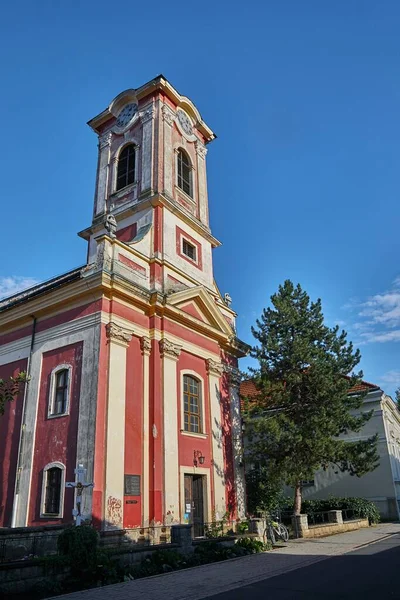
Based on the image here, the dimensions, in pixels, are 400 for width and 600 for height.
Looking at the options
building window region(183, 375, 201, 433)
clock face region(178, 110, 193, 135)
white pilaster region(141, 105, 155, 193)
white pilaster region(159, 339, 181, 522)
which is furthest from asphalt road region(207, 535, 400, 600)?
clock face region(178, 110, 193, 135)

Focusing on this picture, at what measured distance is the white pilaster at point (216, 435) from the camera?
770 inches

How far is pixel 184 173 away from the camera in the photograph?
1017 inches

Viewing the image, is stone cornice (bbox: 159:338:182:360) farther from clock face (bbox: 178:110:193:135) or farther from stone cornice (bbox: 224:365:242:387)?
clock face (bbox: 178:110:193:135)

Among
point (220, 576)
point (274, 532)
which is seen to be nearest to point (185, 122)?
point (274, 532)

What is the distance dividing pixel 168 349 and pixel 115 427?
3.99 m

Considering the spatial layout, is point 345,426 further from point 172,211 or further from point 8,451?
point 8,451

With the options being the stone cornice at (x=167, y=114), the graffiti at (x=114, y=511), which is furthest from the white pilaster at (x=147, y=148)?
the graffiti at (x=114, y=511)

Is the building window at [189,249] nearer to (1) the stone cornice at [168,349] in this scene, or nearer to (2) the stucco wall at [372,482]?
(1) the stone cornice at [168,349]

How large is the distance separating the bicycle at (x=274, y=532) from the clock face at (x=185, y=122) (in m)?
19.8

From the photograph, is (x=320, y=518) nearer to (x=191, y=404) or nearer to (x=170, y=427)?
(x=191, y=404)

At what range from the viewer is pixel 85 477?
1491cm

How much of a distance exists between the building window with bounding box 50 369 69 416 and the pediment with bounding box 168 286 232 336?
498cm

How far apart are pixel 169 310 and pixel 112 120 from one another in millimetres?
13027

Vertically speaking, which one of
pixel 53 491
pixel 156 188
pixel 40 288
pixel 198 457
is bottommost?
pixel 53 491
